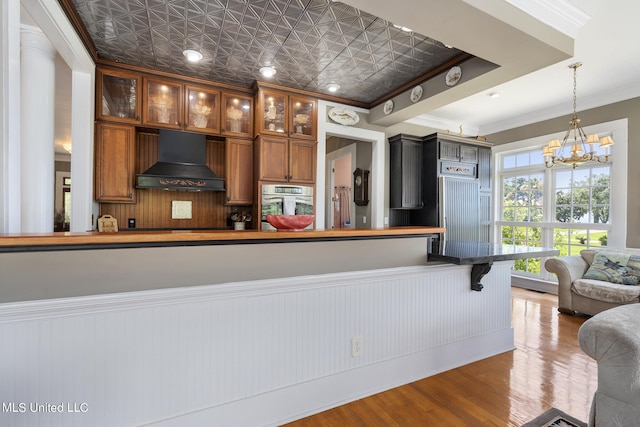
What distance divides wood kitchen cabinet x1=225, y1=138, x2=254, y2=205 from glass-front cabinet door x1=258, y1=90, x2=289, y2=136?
36cm

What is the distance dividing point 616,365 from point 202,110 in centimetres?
407

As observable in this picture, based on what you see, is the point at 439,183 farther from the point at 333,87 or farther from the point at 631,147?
the point at 631,147

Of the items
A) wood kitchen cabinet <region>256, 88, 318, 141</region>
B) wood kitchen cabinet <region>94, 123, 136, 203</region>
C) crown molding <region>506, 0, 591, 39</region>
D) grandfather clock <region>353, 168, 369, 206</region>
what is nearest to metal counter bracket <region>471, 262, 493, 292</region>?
crown molding <region>506, 0, 591, 39</region>

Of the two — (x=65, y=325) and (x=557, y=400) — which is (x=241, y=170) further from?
(x=557, y=400)

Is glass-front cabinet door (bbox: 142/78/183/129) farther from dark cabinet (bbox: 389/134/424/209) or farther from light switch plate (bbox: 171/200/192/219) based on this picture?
dark cabinet (bbox: 389/134/424/209)

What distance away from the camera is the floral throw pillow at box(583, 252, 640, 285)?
3303 millimetres

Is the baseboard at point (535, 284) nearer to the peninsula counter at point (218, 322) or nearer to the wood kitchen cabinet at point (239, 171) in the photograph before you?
the peninsula counter at point (218, 322)

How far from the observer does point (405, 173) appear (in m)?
4.48

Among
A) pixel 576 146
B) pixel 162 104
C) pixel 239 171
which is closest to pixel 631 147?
pixel 576 146

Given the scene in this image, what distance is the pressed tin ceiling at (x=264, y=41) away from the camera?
7.63ft

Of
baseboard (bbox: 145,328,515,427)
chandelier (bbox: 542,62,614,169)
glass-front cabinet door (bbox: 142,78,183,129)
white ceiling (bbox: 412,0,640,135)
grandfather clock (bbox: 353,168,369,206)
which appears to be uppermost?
white ceiling (bbox: 412,0,640,135)

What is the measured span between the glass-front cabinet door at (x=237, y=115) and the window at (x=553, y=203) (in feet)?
14.5

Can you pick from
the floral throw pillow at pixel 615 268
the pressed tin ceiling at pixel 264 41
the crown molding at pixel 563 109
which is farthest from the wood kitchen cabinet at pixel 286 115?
the floral throw pillow at pixel 615 268

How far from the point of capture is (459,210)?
4578 millimetres
